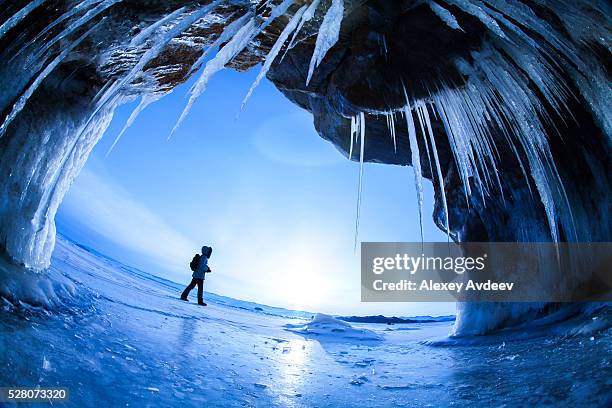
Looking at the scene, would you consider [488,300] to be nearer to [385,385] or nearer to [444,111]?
[444,111]

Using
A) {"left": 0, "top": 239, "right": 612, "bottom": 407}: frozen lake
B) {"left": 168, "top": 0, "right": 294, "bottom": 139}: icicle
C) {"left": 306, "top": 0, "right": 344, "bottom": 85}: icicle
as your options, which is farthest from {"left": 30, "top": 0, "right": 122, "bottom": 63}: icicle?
{"left": 0, "top": 239, "right": 612, "bottom": 407}: frozen lake

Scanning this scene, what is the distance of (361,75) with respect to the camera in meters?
4.70

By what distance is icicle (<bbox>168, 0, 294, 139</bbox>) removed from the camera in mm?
3184

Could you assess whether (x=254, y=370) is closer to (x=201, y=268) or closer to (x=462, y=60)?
(x=462, y=60)

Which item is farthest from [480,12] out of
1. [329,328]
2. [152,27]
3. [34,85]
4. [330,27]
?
[329,328]

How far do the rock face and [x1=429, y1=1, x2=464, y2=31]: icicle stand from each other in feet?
0.05

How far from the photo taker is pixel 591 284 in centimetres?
524

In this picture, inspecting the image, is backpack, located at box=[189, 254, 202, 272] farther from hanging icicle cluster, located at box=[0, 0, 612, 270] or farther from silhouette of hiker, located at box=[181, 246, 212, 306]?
hanging icicle cluster, located at box=[0, 0, 612, 270]

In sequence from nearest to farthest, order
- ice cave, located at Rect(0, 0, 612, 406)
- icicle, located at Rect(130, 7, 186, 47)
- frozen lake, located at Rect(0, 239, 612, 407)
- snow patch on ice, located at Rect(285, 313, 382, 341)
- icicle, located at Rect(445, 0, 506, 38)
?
frozen lake, located at Rect(0, 239, 612, 407) < icicle, located at Rect(445, 0, 506, 38) < ice cave, located at Rect(0, 0, 612, 406) < icicle, located at Rect(130, 7, 186, 47) < snow patch on ice, located at Rect(285, 313, 382, 341)

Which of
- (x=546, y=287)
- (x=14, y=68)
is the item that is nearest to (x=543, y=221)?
(x=546, y=287)

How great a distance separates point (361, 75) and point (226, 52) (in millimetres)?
1897

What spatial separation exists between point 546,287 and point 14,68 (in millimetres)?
8207

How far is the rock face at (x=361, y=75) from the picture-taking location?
3170 millimetres

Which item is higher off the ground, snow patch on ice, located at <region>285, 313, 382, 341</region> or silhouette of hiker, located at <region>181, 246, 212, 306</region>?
silhouette of hiker, located at <region>181, 246, 212, 306</region>
